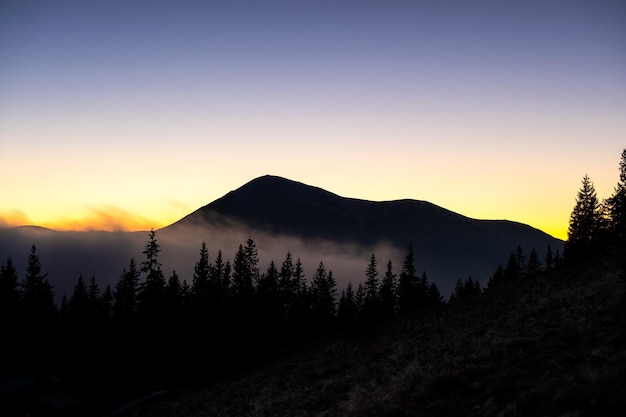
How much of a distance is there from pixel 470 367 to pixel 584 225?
5235 cm

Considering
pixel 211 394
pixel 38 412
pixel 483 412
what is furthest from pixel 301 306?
pixel 483 412

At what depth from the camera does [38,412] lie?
3991 cm

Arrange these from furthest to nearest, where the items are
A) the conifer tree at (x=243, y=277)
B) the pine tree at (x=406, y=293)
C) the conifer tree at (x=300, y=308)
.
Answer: the pine tree at (x=406, y=293) → the conifer tree at (x=300, y=308) → the conifer tree at (x=243, y=277)

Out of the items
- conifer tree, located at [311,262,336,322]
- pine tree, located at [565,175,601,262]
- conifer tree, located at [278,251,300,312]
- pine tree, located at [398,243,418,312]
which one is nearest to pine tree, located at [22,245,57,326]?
conifer tree, located at [278,251,300,312]

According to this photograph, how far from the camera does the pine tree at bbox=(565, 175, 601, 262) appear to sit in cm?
5995

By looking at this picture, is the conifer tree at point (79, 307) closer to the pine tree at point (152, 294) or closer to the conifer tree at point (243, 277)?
the pine tree at point (152, 294)

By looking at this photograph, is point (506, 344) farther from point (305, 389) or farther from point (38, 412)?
point (38, 412)

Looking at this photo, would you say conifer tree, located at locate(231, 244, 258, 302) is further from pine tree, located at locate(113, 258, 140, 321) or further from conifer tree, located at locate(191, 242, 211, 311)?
pine tree, located at locate(113, 258, 140, 321)

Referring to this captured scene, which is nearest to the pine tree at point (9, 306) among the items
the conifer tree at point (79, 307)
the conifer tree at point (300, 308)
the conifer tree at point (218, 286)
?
the conifer tree at point (79, 307)

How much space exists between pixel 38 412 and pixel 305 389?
26.6m

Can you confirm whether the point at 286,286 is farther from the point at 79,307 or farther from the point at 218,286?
the point at 79,307

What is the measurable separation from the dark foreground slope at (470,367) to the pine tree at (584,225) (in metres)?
20.3

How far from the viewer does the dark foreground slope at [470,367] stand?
16.0m

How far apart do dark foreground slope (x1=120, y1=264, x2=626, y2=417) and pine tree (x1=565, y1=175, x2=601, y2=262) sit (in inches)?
799
